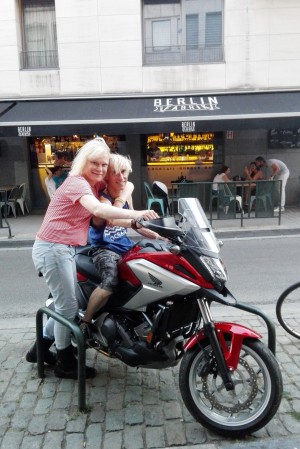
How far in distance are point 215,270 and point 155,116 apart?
9.51m

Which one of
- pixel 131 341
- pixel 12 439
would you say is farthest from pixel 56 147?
pixel 12 439

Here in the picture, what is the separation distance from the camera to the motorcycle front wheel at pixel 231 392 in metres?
2.57

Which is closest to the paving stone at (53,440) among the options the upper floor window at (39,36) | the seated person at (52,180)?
the seated person at (52,180)

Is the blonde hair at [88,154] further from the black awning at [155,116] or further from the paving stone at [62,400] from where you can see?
the black awning at [155,116]

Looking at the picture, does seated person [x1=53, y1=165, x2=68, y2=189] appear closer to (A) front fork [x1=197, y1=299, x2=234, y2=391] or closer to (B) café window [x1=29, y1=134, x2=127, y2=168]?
(B) café window [x1=29, y1=134, x2=127, y2=168]

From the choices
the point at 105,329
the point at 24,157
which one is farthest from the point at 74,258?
the point at 24,157

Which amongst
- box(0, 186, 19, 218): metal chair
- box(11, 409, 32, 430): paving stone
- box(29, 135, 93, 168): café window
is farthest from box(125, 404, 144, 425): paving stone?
box(29, 135, 93, 168): café window

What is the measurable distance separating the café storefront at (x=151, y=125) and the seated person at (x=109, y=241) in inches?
329

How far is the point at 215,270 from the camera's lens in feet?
8.44

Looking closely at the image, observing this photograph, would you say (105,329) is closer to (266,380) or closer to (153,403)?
(153,403)

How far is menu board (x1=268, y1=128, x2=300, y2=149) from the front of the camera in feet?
45.3

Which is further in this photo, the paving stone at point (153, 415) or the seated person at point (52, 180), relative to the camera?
the seated person at point (52, 180)

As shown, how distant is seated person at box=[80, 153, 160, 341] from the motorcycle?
0.45 ft

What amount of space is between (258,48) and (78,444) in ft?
41.2
